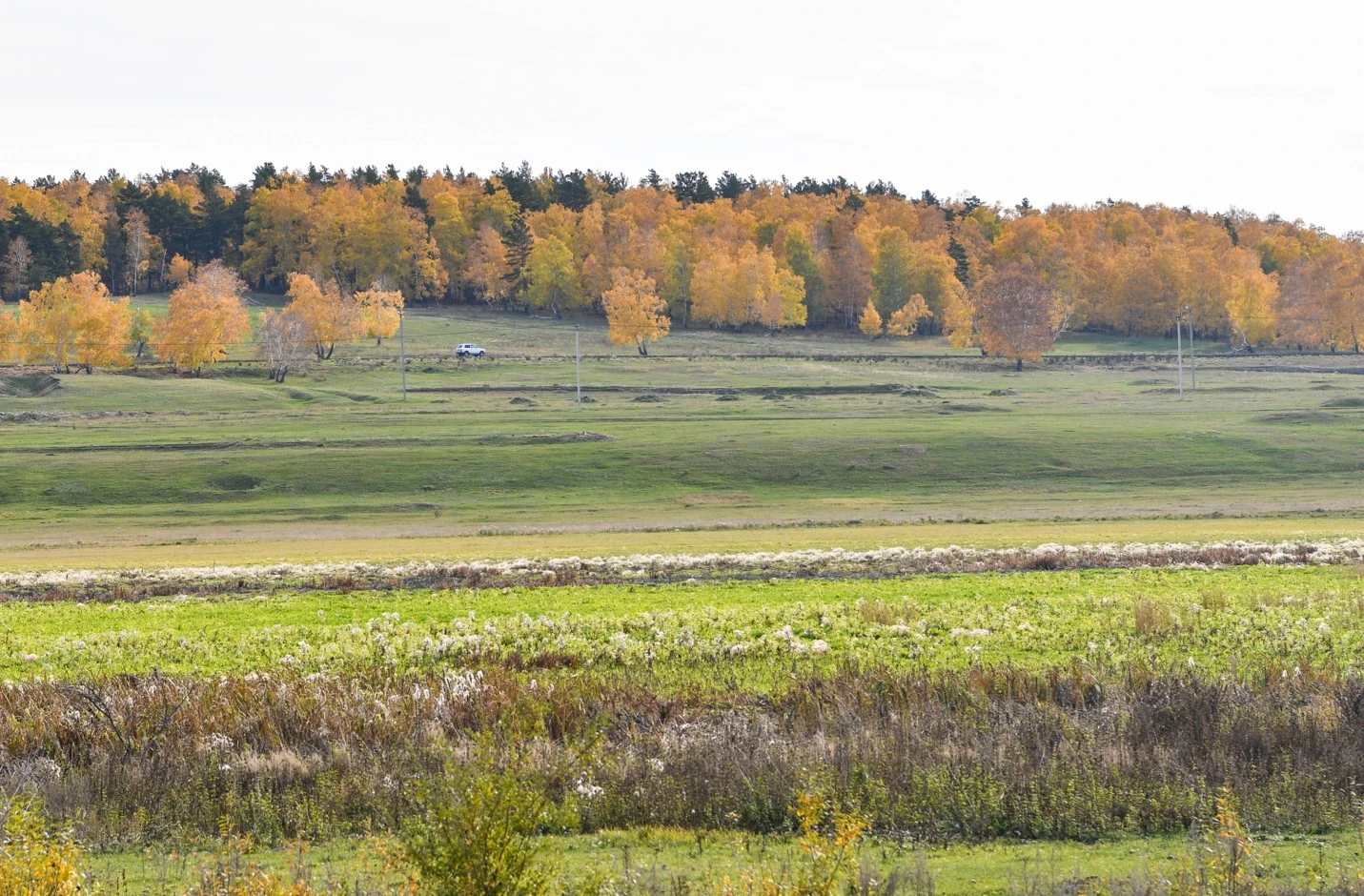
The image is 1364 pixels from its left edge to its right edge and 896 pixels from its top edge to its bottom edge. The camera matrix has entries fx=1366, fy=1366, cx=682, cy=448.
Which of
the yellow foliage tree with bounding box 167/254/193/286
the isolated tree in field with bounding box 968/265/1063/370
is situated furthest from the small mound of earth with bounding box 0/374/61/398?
the isolated tree in field with bounding box 968/265/1063/370

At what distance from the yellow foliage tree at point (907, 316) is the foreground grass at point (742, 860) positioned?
146 metres

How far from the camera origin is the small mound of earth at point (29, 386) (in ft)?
326

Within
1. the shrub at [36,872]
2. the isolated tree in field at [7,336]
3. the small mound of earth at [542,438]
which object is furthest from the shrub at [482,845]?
the isolated tree in field at [7,336]

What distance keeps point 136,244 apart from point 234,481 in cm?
12503

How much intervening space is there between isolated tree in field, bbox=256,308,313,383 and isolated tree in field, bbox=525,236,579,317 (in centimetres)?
4746

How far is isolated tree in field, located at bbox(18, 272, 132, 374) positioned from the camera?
117 meters

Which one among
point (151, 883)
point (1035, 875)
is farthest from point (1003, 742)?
point (151, 883)

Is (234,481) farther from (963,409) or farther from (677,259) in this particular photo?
(677,259)

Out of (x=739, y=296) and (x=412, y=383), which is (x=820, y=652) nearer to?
(x=412, y=383)

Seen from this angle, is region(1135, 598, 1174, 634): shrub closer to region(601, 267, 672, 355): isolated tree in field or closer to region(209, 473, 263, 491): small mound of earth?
region(209, 473, 263, 491): small mound of earth

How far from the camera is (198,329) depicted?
387 ft

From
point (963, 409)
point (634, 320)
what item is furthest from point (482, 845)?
point (634, 320)

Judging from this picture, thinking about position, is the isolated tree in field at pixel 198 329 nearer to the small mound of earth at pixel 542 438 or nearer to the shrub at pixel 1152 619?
the small mound of earth at pixel 542 438

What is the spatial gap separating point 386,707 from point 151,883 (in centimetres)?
503
